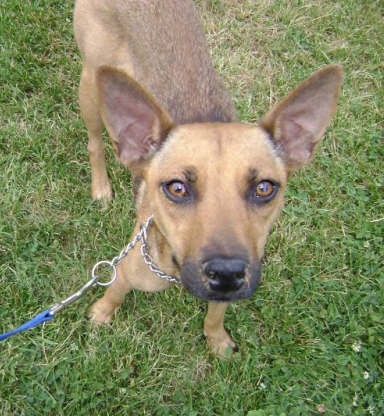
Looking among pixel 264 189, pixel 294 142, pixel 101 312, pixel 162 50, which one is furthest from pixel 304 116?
pixel 101 312

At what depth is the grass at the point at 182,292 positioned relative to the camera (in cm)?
391

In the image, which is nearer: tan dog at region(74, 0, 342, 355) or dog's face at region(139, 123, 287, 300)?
dog's face at region(139, 123, 287, 300)

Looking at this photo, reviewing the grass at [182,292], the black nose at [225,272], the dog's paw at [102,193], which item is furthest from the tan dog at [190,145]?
the dog's paw at [102,193]

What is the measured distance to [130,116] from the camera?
3021 millimetres

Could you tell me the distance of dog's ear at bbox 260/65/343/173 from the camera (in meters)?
2.89

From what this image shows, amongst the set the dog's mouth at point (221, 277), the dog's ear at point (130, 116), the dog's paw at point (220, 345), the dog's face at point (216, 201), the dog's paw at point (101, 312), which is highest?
the dog's ear at point (130, 116)

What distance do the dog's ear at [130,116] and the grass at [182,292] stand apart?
160 cm

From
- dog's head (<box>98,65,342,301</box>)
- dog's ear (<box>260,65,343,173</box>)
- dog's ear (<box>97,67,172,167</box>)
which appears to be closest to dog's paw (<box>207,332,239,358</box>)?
dog's head (<box>98,65,342,301</box>)

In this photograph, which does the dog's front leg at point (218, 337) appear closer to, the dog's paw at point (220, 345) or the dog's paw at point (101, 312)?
the dog's paw at point (220, 345)

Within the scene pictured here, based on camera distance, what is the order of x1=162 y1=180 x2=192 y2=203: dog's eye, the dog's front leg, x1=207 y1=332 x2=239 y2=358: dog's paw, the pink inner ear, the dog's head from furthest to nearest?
x1=207 y1=332 x2=239 y2=358: dog's paw → the dog's front leg → the pink inner ear → x1=162 y1=180 x2=192 y2=203: dog's eye → the dog's head

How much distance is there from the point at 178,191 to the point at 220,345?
6.17ft

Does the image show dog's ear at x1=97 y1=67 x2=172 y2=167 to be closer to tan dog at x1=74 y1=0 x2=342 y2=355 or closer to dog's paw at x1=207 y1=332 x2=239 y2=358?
tan dog at x1=74 y1=0 x2=342 y2=355

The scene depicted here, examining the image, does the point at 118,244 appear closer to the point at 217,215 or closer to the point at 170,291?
the point at 170,291

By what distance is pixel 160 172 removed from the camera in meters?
2.99
